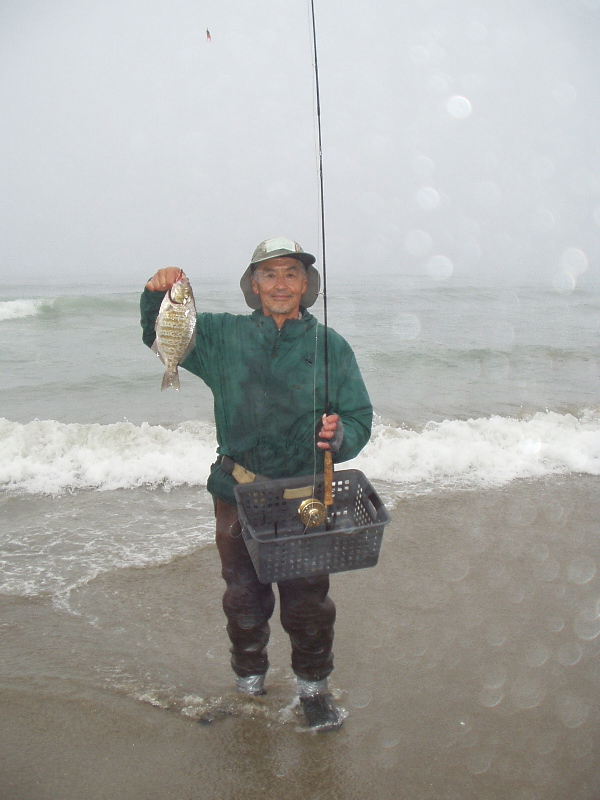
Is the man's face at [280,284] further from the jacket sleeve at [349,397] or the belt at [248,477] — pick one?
the belt at [248,477]

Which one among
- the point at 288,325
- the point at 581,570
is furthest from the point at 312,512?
the point at 581,570

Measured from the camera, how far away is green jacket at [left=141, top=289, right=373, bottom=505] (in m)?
2.74

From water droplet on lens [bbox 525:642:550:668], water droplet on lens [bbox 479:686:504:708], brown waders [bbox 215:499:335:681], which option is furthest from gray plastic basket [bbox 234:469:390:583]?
water droplet on lens [bbox 525:642:550:668]

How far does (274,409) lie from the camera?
2.73m

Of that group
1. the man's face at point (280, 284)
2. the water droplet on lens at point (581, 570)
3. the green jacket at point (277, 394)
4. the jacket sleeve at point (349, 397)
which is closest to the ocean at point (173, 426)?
the water droplet on lens at point (581, 570)

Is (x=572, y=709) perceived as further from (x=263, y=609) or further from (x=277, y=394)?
(x=277, y=394)

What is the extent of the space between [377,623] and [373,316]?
→ 2099cm

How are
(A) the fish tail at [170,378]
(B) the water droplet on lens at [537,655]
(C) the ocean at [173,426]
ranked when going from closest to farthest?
(A) the fish tail at [170,378]
(B) the water droplet on lens at [537,655]
(C) the ocean at [173,426]

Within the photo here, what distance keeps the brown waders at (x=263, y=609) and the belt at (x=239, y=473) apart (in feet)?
0.55

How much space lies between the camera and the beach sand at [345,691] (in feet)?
8.51

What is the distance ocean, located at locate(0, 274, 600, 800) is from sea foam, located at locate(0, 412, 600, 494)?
36 millimetres

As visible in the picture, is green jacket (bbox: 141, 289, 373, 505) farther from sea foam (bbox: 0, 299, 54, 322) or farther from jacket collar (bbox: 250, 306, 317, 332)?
sea foam (bbox: 0, 299, 54, 322)

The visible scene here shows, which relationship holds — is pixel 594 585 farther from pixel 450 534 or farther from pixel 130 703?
pixel 130 703

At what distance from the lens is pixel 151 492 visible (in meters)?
6.33
